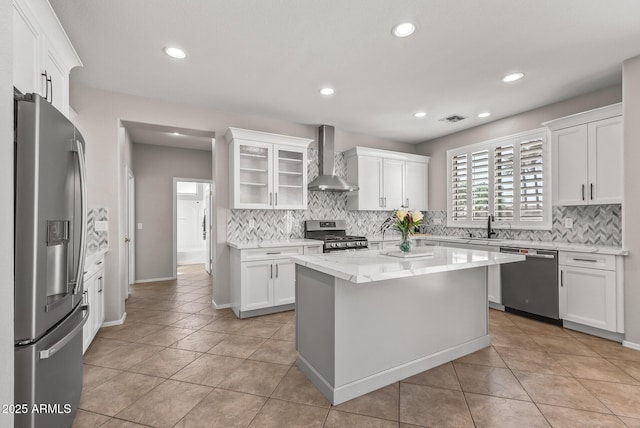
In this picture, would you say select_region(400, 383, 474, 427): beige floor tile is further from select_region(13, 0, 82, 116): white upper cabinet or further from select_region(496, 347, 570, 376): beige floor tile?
select_region(13, 0, 82, 116): white upper cabinet

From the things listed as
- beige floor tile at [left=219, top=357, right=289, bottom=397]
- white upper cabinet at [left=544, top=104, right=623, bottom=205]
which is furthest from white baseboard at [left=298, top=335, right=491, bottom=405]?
white upper cabinet at [left=544, top=104, right=623, bottom=205]

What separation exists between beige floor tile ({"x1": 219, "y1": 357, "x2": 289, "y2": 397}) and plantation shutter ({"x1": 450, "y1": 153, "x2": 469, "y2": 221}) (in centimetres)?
397

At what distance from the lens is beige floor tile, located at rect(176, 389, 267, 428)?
1.84m

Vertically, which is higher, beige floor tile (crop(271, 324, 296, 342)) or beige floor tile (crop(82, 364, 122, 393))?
beige floor tile (crop(82, 364, 122, 393))

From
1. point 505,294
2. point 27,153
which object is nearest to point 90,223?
point 27,153

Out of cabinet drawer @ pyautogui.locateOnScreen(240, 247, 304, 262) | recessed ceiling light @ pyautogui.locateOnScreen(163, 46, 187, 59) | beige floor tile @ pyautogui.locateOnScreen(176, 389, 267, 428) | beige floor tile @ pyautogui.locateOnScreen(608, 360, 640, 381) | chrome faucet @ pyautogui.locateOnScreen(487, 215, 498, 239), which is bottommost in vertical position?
beige floor tile @ pyautogui.locateOnScreen(176, 389, 267, 428)

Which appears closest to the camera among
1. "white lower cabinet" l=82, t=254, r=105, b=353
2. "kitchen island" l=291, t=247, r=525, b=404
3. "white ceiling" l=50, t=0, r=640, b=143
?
"kitchen island" l=291, t=247, r=525, b=404

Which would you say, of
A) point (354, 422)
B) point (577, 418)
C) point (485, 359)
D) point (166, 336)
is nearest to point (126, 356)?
point (166, 336)

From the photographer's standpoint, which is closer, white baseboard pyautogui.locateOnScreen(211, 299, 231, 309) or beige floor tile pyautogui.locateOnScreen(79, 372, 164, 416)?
beige floor tile pyautogui.locateOnScreen(79, 372, 164, 416)

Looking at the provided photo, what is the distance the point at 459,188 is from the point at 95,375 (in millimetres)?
5293

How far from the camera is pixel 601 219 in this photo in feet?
11.7

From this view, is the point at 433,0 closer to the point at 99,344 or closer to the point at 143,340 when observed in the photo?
the point at 143,340

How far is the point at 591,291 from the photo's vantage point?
318 centimetres

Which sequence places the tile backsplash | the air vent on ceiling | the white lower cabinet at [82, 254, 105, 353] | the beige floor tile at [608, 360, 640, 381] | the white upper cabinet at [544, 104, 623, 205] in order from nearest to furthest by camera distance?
1. the beige floor tile at [608, 360, 640, 381]
2. the white lower cabinet at [82, 254, 105, 353]
3. the white upper cabinet at [544, 104, 623, 205]
4. the tile backsplash
5. the air vent on ceiling
